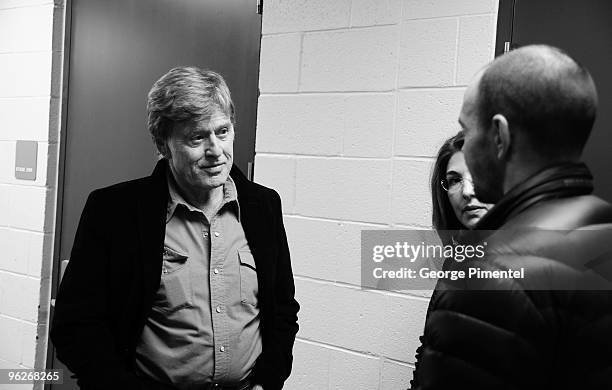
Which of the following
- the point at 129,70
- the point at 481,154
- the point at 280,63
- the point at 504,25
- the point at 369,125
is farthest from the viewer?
the point at 129,70

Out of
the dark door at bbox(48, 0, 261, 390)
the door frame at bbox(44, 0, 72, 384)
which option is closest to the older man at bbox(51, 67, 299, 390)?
the dark door at bbox(48, 0, 261, 390)

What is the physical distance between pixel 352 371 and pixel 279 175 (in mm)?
698

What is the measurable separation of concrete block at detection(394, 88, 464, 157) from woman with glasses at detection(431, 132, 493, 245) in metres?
0.27

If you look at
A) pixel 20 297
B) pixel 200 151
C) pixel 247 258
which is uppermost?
pixel 200 151

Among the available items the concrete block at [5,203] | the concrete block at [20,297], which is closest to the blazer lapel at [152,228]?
the concrete block at [20,297]

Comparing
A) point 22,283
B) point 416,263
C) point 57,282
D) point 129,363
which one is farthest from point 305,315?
point 22,283

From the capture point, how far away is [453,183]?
1.58m

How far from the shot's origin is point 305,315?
2201 mm

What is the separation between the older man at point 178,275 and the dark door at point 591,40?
842mm

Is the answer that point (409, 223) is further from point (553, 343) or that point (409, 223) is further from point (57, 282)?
point (57, 282)

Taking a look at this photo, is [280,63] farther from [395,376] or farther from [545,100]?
[545,100]

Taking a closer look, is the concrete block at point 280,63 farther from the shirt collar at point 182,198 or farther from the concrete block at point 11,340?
the concrete block at point 11,340

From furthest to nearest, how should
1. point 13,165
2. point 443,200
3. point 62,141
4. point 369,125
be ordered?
point 13,165 → point 62,141 → point 369,125 → point 443,200

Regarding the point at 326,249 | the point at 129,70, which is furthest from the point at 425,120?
the point at 129,70
